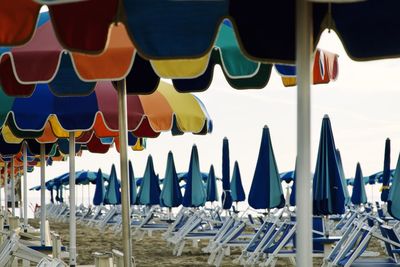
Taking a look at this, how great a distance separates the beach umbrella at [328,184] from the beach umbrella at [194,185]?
596 centimetres

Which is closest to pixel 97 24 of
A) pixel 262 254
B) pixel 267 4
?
pixel 267 4

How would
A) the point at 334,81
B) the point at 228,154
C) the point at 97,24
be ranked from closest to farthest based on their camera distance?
the point at 97,24 < the point at 334,81 < the point at 228,154

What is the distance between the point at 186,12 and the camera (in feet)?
12.0

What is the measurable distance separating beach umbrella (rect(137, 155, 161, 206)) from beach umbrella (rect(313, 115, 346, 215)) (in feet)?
29.9

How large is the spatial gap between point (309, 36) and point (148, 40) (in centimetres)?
78

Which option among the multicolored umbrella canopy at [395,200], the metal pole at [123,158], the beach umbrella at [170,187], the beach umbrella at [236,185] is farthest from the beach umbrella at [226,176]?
the metal pole at [123,158]

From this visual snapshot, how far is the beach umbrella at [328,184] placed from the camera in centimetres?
910

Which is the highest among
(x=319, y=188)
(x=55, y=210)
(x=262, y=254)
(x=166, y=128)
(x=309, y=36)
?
(x=309, y=36)

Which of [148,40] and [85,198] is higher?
[148,40]

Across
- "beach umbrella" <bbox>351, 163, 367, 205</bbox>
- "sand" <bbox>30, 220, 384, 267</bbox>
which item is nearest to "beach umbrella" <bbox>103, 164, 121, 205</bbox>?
"sand" <bbox>30, 220, 384, 267</bbox>

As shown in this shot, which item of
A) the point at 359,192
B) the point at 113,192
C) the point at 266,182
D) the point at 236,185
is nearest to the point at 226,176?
the point at 236,185

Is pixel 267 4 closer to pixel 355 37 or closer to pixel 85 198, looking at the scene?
pixel 355 37

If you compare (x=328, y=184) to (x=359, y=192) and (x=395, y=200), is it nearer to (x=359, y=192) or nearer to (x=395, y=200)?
(x=395, y=200)

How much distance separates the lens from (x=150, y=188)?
18.3m
